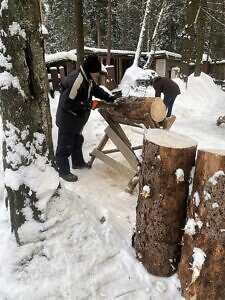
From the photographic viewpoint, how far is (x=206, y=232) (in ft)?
8.41

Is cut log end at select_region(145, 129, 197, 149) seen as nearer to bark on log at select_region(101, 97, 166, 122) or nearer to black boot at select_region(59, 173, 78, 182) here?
bark on log at select_region(101, 97, 166, 122)

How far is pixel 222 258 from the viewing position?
8.38ft

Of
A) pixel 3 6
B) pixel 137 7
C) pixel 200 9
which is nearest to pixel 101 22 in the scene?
pixel 137 7

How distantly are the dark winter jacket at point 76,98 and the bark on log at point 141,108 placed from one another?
0.91 feet

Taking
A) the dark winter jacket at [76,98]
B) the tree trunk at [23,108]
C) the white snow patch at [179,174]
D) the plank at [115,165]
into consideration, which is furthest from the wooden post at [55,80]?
the white snow patch at [179,174]

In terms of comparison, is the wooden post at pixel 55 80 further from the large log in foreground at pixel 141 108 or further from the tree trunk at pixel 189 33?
the tree trunk at pixel 189 33

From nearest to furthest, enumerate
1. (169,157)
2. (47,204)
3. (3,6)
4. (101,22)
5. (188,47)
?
(3,6)
(169,157)
(47,204)
(188,47)
(101,22)

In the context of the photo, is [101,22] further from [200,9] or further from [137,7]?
[200,9]

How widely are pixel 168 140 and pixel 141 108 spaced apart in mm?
→ 2065

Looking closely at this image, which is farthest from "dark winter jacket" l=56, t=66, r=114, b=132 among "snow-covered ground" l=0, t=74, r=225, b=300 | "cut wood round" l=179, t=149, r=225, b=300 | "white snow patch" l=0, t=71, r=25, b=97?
"cut wood round" l=179, t=149, r=225, b=300

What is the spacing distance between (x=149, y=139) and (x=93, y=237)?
1032 mm

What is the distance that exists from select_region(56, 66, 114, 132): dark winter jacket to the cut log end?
7.06ft

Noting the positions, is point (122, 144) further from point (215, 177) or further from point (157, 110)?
point (215, 177)

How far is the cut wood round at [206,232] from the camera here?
2.48 metres
